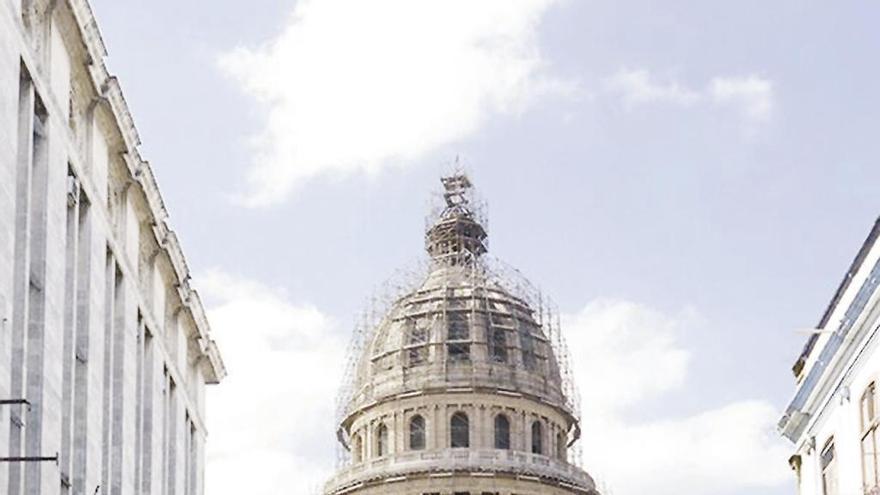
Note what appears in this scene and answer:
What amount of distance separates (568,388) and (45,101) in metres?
88.1

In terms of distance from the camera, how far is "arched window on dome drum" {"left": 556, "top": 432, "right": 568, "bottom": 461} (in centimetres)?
12594

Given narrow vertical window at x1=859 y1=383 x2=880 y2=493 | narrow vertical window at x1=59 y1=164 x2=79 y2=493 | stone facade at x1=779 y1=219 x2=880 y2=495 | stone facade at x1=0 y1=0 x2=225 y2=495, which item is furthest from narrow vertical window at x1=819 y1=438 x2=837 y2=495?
narrow vertical window at x1=59 y1=164 x2=79 y2=493

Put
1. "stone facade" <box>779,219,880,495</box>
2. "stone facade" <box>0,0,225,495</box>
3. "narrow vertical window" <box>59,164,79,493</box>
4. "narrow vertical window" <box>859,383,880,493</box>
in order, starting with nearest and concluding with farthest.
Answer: "narrow vertical window" <box>859,383,880,493</box>, "stone facade" <box>779,219,880,495</box>, "stone facade" <box>0,0,225,495</box>, "narrow vertical window" <box>59,164,79,493</box>

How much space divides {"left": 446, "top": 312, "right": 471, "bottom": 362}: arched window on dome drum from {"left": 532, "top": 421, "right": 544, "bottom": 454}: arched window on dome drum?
556 centimetres

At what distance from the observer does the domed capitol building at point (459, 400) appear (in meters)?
122

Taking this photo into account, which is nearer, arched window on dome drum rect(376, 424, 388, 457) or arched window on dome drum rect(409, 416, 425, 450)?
arched window on dome drum rect(409, 416, 425, 450)

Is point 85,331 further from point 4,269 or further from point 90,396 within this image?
point 4,269

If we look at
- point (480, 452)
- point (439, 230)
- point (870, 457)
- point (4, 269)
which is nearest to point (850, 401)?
point (870, 457)

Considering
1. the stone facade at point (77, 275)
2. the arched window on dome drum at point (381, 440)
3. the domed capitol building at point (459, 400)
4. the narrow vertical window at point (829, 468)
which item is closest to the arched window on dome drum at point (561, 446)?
the domed capitol building at point (459, 400)

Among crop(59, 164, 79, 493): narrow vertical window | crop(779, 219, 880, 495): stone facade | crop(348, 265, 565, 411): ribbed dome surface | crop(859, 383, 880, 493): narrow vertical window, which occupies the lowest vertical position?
crop(859, 383, 880, 493): narrow vertical window

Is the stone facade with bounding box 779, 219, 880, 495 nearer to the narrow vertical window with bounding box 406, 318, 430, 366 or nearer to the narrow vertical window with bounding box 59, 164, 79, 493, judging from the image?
the narrow vertical window with bounding box 59, 164, 79, 493

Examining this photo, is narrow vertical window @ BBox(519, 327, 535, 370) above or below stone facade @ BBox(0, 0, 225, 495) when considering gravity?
above

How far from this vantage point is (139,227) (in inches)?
2242

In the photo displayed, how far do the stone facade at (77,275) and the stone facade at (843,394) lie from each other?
14.9m
